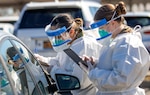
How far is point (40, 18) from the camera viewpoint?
10867 mm

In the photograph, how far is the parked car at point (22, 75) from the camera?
10.8 ft

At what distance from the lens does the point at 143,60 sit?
401cm

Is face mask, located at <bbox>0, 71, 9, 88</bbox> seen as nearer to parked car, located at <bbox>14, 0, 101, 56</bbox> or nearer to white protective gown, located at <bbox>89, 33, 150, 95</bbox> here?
white protective gown, located at <bbox>89, 33, 150, 95</bbox>

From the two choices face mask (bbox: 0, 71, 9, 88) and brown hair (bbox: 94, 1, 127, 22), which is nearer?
face mask (bbox: 0, 71, 9, 88)

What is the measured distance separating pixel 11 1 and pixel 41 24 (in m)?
30.4

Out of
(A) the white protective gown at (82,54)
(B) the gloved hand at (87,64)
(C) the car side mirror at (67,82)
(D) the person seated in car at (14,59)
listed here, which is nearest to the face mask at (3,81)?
(D) the person seated in car at (14,59)

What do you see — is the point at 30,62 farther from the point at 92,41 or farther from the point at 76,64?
the point at 92,41

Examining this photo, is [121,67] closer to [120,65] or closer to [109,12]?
[120,65]

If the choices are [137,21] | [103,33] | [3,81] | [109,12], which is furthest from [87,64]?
[137,21]

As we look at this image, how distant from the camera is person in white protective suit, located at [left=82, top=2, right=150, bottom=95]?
387 cm

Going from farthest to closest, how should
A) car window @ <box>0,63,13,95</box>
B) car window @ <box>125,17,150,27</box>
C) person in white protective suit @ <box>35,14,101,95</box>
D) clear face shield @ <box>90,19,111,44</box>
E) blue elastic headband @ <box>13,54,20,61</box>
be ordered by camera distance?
car window @ <box>125,17,150,27</box> < person in white protective suit @ <box>35,14,101,95</box> < clear face shield @ <box>90,19,111,44</box> < blue elastic headband @ <box>13,54,20,61</box> < car window @ <box>0,63,13,95</box>

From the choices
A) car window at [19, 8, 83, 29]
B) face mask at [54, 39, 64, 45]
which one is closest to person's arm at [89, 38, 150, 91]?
face mask at [54, 39, 64, 45]

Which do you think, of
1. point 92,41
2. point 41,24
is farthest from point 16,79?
point 41,24

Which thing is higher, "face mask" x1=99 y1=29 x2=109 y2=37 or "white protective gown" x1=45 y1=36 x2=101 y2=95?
"face mask" x1=99 y1=29 x2=109 y2=37
